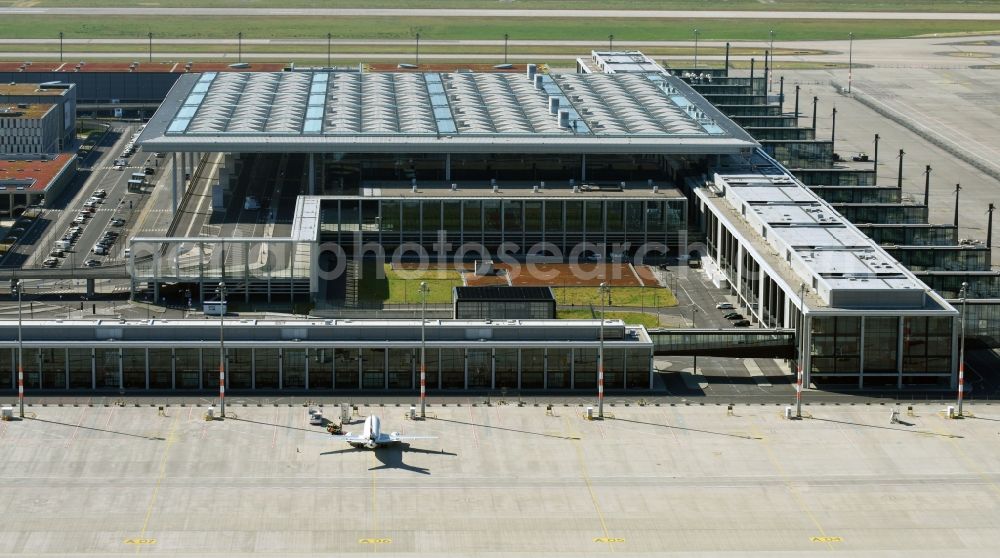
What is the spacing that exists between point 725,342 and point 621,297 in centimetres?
2892

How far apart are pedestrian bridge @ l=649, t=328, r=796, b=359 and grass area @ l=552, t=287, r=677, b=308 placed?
2442 cm

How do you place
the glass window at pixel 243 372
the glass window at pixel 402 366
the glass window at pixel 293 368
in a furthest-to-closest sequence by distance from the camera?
1. the glass window at pixel 402 366
2. the glass window at pixel 293 368
3. the glass window at pixel 243 372

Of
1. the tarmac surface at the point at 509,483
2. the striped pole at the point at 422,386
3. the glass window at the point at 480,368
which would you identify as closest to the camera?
the tarmac surface at the point at 509,483

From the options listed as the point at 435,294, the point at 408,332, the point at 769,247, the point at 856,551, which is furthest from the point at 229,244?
the point at 856,551

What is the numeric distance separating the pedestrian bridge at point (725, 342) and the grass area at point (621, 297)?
24420 mm

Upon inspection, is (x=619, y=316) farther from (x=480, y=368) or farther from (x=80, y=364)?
(x=80, y=364)

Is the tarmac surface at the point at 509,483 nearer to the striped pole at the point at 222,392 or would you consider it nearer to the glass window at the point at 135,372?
the striped pole at the point at 222,392

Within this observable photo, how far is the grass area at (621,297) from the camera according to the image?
7598 inches

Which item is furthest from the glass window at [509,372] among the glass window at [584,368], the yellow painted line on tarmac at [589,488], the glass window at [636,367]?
the yellow painted line on tarmac at [589,488]

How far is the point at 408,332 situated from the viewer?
162 m

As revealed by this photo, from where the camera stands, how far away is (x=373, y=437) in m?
141

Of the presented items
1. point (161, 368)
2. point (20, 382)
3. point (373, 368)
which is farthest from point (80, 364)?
point (373, 368)

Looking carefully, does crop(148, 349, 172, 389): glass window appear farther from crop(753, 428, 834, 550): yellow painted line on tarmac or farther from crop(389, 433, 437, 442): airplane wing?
crop(753, 428, 834, 550): yellow painted line on tarmac

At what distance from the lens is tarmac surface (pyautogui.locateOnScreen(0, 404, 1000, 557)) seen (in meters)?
126
